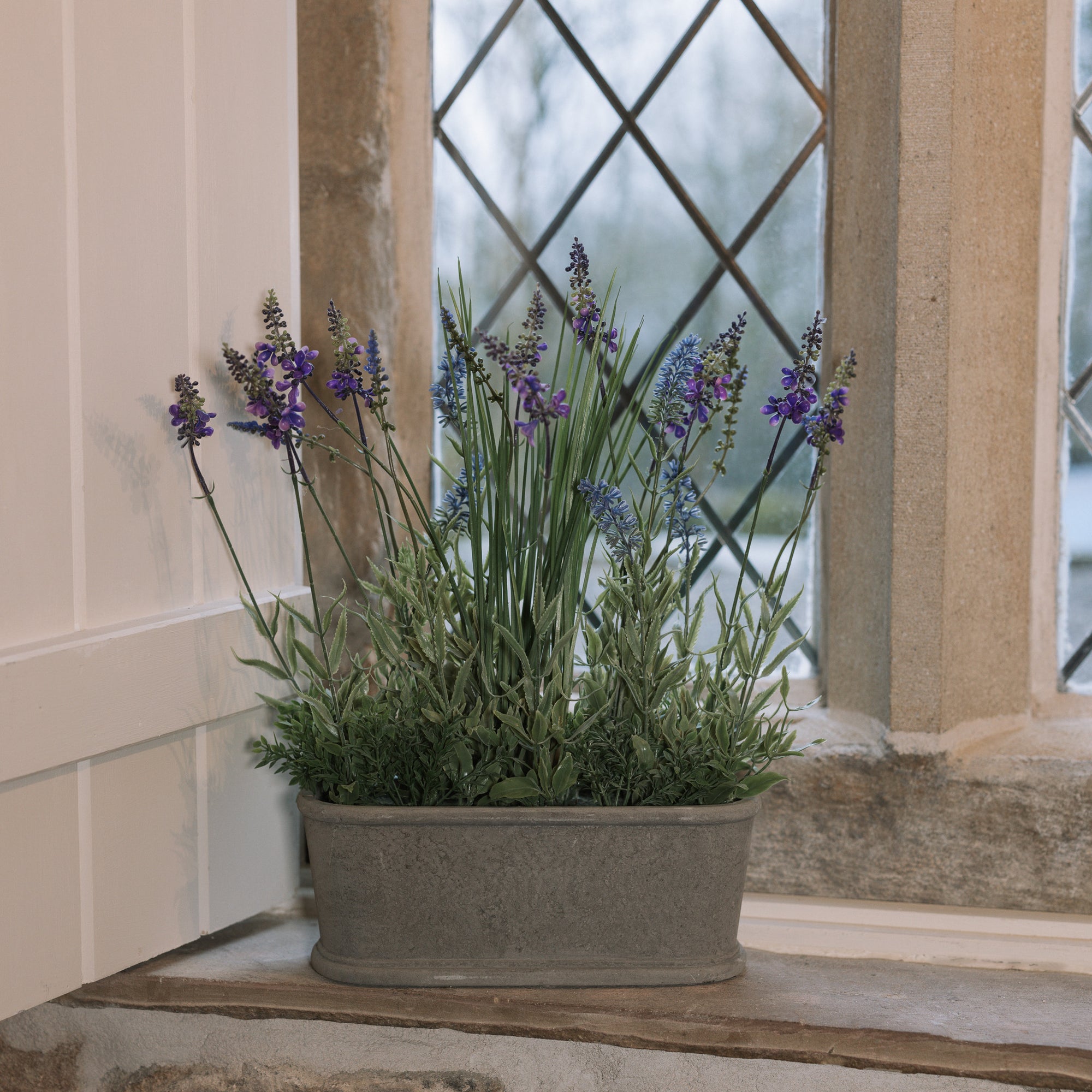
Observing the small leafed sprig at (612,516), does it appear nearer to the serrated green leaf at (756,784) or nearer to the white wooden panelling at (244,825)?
the serrated green leaf at (756,784)

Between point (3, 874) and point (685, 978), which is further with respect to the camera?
point (685, 978)

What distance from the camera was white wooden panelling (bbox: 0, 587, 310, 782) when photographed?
2.52 ft

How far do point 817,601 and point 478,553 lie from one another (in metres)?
0.49

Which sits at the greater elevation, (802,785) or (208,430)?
(208,430)

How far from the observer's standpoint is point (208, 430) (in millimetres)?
887

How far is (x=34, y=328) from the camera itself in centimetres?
80

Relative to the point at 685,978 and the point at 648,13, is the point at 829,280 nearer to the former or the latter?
the point at 648,13

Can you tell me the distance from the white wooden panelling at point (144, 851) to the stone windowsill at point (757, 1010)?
0.08 metres

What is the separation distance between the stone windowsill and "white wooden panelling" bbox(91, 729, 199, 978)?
3.2 inches

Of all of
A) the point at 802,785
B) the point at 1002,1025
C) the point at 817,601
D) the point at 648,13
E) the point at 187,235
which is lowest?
the point at 1002,1025

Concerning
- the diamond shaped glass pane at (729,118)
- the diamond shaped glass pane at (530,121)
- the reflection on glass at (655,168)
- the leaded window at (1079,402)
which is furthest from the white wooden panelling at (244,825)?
the leaded window at (1079,402)

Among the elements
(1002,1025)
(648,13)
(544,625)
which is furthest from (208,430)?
(1002,1025)

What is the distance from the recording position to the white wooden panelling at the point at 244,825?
1.00 metres

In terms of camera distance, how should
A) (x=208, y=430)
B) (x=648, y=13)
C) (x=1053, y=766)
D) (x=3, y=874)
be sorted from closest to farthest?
(x=3, y=874) → (x=208, y=430) → (x=1053, y=766) → (x=648, y=13)
